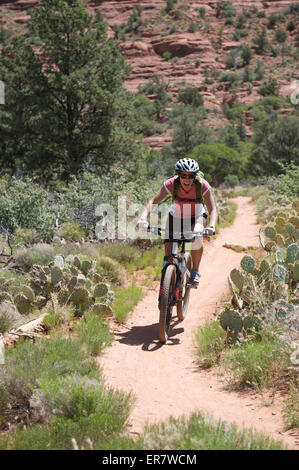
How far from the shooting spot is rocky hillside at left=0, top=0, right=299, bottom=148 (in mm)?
79625

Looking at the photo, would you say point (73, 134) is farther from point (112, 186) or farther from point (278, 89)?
point (278, 89)

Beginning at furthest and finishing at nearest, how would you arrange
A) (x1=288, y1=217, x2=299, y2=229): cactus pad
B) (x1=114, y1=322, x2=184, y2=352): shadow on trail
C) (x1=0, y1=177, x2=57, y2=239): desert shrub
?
(x1=0, y1=177, x2=57, y2=239): desert shrub < (x1=288, y1=217, x2=299, y2=229): cactus pad < (x1=114, y1=322, x2=184, y2=352): shadow on trail

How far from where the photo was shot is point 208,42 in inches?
3617

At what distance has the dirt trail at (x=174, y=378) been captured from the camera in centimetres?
371

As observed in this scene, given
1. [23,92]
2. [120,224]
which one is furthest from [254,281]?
[23,92]

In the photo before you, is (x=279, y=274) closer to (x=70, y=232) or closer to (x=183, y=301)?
(x=183, y=301)

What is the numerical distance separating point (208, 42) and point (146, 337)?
96.0 metres

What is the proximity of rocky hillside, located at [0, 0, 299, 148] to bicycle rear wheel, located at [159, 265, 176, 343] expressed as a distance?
66450mm

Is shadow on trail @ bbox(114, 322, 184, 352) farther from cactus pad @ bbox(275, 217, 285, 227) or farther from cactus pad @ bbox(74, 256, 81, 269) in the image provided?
cactus pad @ bbox(275, 217, 285, 227)

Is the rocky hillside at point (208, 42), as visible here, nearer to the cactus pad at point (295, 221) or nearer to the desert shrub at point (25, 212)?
the cactus pad at point (295, 221)

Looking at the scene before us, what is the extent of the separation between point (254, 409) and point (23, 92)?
19.1m

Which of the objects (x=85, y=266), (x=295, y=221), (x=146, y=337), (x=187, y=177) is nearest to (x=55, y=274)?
(x=85, y=266)

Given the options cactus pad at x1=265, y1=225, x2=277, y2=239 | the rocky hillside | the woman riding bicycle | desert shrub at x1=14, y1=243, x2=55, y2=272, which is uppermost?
the rocky hillside

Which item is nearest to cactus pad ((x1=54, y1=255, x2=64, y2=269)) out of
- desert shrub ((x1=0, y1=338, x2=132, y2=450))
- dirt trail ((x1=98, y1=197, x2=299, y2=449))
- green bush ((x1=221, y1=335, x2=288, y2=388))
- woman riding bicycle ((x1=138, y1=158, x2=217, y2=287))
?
dirt trail ((x1=98, y1=197, x2=299, y2=449))
